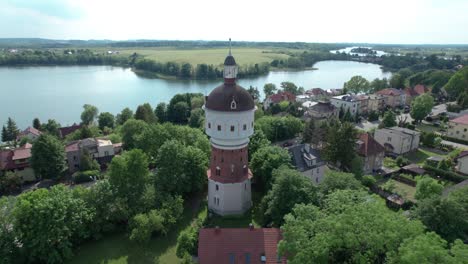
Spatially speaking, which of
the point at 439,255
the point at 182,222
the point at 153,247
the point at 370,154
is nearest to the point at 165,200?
the point at 182,222

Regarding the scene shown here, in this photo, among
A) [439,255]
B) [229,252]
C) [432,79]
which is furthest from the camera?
[432,79]

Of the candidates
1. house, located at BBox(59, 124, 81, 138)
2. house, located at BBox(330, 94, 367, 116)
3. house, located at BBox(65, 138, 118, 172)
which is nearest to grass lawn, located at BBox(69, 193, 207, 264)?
house, located at BBox(65, 138, 118, 172)

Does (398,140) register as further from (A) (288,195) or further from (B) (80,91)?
(B) (80,91)

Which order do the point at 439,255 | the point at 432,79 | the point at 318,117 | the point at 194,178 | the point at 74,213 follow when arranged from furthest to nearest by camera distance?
the point at 432,79 < the point at 318,117 < the point at 194,178 < the point at 74,213 < the point at 439,255

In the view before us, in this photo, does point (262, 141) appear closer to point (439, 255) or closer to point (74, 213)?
point (74, 213)

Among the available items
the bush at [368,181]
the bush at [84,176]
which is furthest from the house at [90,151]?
the bush at [368,181]

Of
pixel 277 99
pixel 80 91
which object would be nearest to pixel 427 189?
pixel 277 99
